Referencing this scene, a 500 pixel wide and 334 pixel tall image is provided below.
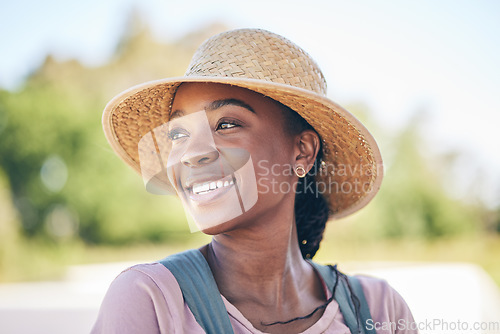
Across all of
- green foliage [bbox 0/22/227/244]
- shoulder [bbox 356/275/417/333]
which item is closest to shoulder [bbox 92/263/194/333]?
shoulder [bbox 356/275/417/333]

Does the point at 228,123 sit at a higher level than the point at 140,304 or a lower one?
higher

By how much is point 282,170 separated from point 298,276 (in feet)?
1.46

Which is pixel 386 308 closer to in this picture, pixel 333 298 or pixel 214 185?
pixel 333 298

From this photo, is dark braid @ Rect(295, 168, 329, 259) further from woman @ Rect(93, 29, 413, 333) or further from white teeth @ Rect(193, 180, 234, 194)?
white teeth @ Rect(193, 180, 234, 194)

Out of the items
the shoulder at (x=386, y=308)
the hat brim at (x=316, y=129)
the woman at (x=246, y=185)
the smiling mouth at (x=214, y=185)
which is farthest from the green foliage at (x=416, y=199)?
the smiling mouth at (x=214, y=185)

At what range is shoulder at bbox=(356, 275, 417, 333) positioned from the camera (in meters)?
1.94

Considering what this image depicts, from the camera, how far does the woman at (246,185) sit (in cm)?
156

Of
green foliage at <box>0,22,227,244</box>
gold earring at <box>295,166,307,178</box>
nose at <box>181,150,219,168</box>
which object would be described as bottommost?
green foliage at <box>0,22,227,244</box>

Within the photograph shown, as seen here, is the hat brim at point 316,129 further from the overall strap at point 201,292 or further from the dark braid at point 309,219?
the overall strap at point 201,292

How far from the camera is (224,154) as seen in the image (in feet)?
5.55

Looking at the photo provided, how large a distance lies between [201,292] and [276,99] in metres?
0.73

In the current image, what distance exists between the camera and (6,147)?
19812 mm

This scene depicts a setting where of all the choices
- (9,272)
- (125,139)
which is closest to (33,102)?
(9,272)

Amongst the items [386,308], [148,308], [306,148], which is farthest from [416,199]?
[148,308]
